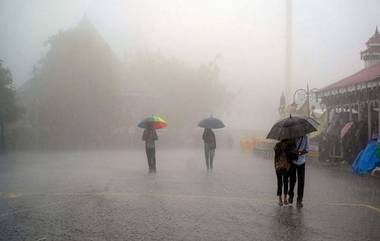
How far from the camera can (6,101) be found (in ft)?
121

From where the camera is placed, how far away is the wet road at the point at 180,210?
6.64 metres

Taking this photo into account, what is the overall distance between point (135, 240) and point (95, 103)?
35582 mm

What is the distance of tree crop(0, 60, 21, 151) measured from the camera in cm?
3656

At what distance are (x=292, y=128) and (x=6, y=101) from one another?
3245 centimetres

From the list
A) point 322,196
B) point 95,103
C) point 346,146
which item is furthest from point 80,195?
point 95,103

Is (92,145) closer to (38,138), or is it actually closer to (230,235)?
(38,138)

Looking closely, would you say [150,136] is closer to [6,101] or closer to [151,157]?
[151,157]

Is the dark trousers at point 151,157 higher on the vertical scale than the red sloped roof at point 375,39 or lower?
lower

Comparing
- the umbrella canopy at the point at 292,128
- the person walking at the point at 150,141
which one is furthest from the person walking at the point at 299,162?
the person walking at the point at 150,141

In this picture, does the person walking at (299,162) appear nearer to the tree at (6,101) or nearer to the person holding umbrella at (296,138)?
the person holding umbrella at (296,138)

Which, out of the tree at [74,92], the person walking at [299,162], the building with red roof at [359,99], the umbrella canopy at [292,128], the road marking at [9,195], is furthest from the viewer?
the tree at [74,92]

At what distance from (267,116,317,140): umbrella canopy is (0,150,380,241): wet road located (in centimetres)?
138

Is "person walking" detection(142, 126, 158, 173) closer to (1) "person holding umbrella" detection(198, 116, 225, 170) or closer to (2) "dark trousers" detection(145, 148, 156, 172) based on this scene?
(2) "dark trousers" detection(145, 148, 156, 172)

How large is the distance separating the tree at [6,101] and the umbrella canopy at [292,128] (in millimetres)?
31372
